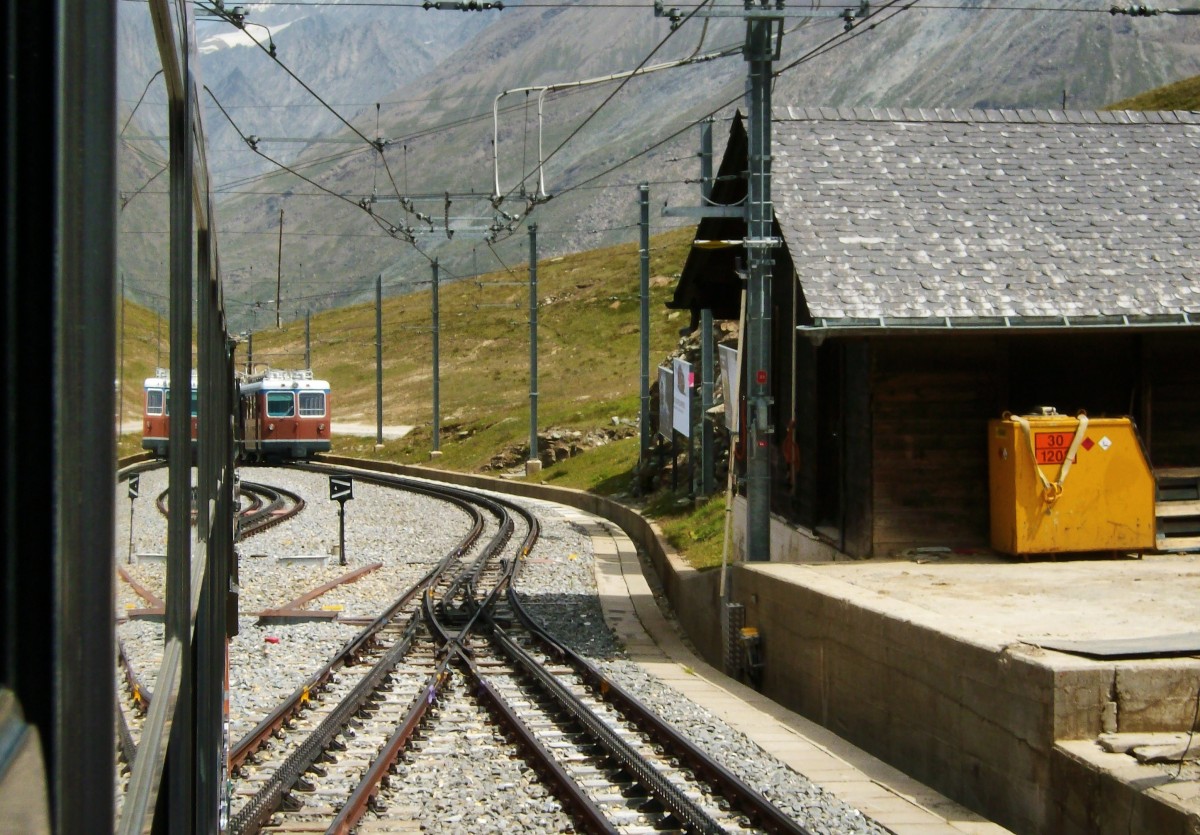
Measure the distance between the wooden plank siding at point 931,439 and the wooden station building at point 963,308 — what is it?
0.01 metres

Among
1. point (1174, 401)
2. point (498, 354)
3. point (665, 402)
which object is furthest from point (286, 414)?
point (498, 354)

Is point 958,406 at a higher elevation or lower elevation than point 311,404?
lower

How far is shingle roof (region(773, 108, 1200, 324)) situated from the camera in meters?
13.0

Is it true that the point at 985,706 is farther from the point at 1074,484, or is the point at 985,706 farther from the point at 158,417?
the point at 158,417

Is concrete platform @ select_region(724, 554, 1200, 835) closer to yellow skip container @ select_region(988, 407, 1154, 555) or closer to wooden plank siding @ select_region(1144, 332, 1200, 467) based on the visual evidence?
yellow skip container @ select_region(988, 407, 1154, 555)

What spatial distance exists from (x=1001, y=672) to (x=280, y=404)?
39.6 meters

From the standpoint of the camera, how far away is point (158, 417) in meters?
2.21

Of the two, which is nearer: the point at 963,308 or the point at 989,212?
the point at 963,308

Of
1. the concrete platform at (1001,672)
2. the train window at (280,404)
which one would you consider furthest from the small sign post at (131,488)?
the train window at (280,404)

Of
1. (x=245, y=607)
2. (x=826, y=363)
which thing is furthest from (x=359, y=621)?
(x=826, y=363)

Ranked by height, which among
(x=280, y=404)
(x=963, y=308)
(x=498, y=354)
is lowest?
(x=280, y=404)

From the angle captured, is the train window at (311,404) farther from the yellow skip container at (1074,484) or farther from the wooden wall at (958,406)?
the yellow skip container at (1074,484)

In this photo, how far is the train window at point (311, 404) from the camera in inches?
1778

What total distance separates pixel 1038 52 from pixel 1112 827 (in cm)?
19773
